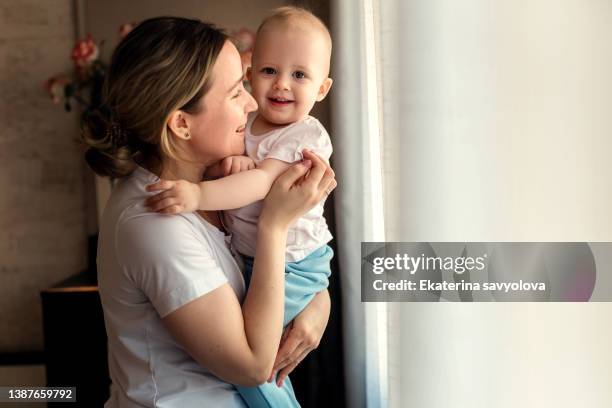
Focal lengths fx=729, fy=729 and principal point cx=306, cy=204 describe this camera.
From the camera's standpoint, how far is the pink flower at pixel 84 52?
8.72 ft

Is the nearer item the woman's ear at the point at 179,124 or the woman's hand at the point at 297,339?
the woman's ear at the point at 179,124

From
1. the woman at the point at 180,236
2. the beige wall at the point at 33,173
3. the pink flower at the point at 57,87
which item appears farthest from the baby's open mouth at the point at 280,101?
the beige wall at the point at 33,173

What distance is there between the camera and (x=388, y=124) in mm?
1062

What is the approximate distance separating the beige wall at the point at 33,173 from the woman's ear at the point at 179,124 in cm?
215

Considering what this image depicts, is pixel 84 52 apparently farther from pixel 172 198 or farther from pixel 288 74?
pixel 172 198

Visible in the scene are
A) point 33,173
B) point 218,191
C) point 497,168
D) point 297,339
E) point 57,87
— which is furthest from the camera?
point 33,173

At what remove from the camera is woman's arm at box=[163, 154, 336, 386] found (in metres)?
0.87

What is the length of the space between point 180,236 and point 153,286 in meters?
0.07

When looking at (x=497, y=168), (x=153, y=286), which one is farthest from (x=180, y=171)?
(x=497, y=168)

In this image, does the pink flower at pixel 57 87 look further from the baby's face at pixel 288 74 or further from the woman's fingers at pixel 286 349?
the woman's fingers at pixel 286 349

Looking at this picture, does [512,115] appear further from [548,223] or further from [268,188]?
[268,188]

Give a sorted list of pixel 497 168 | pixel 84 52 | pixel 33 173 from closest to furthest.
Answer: pixel 497 168, pixel 84 52, pixel 33 173

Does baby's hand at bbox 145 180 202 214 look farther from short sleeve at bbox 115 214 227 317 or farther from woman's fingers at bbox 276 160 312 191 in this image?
woman's fingers at bbox 276 160 312 191

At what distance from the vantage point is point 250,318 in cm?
A: 90
